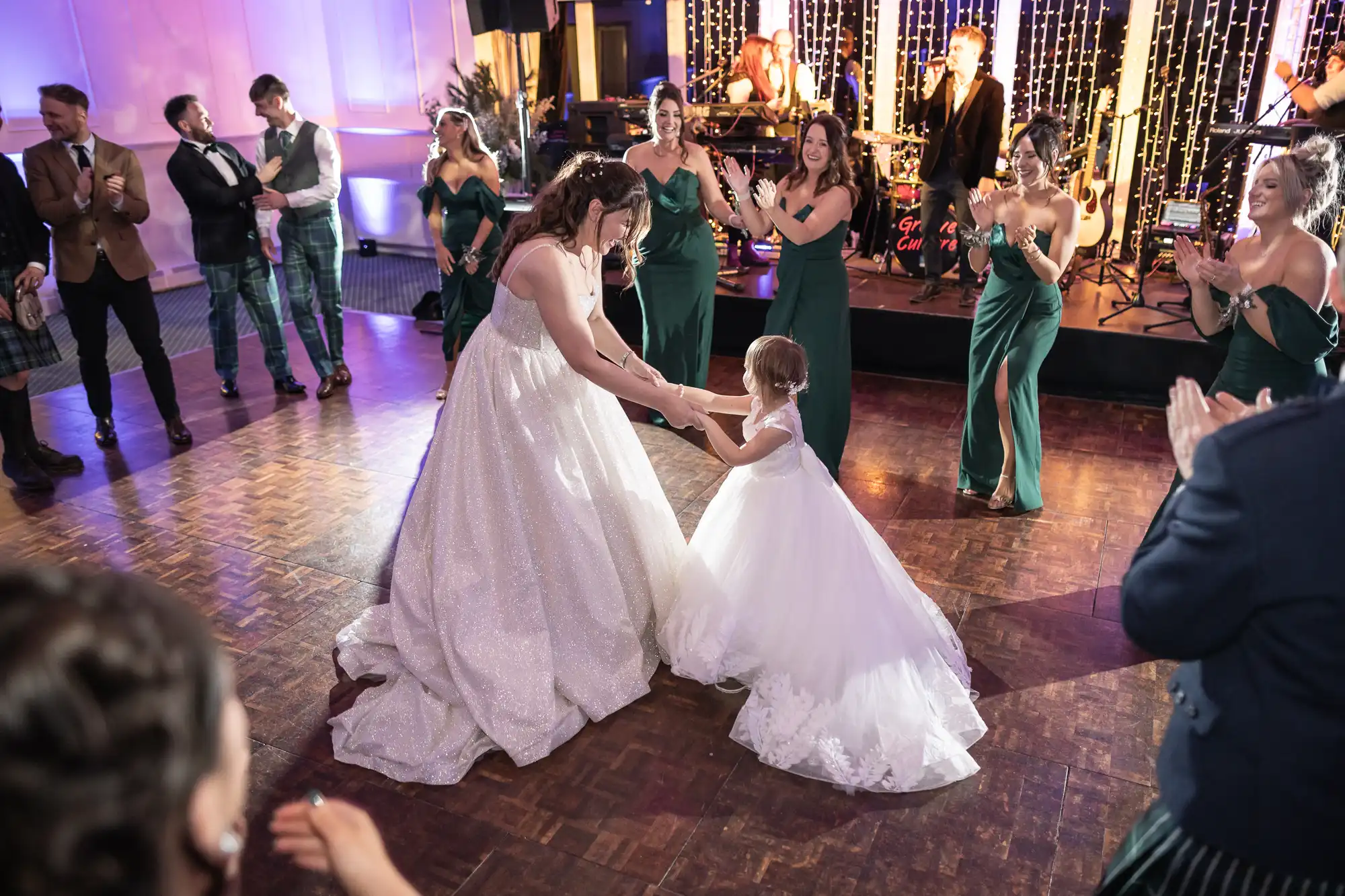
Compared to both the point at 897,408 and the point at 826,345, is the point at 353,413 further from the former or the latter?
the point at 897,408

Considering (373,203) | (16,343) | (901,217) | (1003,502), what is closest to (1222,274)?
(1003,502)

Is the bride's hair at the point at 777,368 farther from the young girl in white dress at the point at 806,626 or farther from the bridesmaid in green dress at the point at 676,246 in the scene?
the bridesmaid in green dress at the point at 676,246

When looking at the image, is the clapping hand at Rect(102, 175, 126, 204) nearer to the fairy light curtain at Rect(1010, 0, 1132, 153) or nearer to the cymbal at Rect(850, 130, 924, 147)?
the cymbal at Rect(850, 130, 924, 147)

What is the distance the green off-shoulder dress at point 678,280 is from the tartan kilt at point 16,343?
2863mm

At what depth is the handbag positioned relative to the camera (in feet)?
14.4

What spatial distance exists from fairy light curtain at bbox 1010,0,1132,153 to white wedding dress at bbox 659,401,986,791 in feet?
19.0

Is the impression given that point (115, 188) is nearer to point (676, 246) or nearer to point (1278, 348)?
point (676, 246)

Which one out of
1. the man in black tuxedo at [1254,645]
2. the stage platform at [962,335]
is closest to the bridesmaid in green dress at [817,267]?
the stage platform at [962,335]

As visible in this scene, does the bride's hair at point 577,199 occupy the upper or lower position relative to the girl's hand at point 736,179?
upper

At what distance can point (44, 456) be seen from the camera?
15.7 feet

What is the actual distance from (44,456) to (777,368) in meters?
3.91

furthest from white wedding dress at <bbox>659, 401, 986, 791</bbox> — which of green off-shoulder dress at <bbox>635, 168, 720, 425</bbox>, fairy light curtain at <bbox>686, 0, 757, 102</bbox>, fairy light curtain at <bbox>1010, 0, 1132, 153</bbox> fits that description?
fairy light curtain at <bbox>686, 0, 757, 102</bbox>

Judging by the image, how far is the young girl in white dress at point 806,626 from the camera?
2658mm

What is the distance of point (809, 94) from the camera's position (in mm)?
7797
